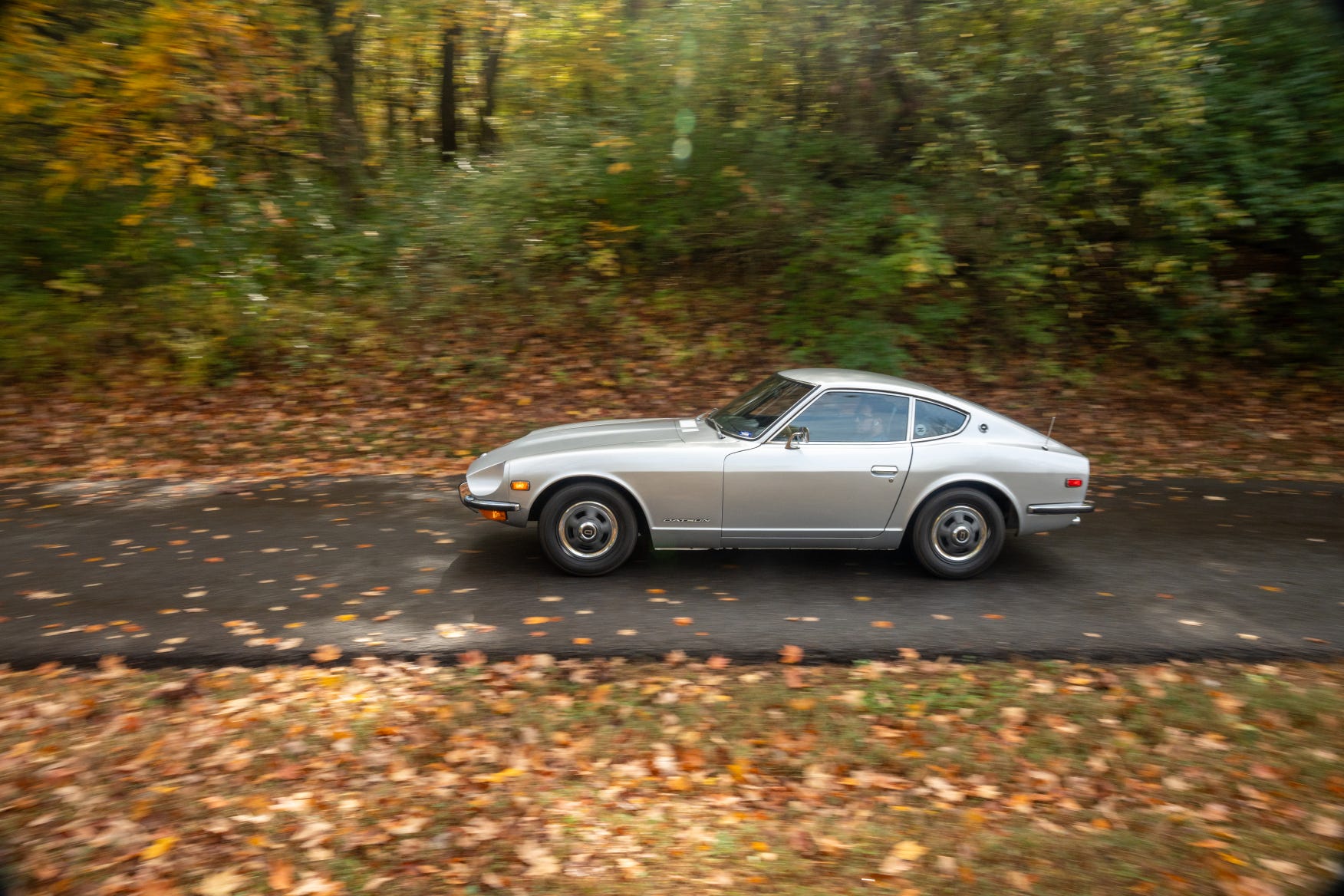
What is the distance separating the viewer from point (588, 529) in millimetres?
6254

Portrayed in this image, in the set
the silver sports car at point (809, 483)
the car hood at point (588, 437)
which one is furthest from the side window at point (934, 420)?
the car hood at point (588, 437)

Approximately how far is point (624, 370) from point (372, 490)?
454cm

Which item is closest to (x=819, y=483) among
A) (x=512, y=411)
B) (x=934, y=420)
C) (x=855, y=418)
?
(x=855, y=418)

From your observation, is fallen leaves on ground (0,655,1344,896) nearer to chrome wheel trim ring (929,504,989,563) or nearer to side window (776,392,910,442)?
chrome wheel trim ring (929,504,989,563)

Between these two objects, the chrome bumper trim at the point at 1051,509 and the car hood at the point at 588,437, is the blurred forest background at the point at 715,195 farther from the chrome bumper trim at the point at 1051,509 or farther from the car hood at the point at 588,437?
the car hood at the point at 588,437

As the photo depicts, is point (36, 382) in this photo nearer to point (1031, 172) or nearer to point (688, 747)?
point (688, 747)

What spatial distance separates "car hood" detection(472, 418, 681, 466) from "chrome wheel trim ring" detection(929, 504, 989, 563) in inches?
77.9

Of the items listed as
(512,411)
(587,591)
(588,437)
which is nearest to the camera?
(587,591)

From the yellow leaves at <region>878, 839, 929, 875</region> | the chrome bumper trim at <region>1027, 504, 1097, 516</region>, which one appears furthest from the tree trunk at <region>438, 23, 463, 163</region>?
the yellow leaves at <region>878, 839, 929, 875</region>

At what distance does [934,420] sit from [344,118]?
38.9ft

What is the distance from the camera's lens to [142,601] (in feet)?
19.0

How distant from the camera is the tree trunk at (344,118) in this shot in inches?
559

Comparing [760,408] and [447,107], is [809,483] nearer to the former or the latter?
[760,408]

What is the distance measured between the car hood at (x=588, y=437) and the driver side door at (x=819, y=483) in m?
0.63
